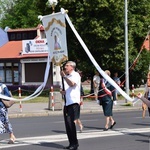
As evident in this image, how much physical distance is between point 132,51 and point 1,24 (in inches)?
1695

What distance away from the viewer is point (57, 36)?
10.5 metres

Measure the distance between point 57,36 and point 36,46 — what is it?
3216 centimetres

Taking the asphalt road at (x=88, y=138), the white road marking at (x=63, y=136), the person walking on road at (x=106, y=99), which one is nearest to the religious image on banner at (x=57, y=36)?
the asphalt road at (x=88, y=138)

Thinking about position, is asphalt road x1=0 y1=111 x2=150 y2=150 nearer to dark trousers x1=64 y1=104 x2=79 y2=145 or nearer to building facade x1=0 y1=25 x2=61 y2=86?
dark trousers x1=64 y1=104 x2=79 y2=145

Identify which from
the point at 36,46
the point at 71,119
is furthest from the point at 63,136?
the point at 36,46

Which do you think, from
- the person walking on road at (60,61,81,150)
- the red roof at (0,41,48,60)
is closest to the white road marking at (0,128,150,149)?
the person walking on road at (60,61,81,150)

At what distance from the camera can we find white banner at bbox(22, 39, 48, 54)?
138 feet

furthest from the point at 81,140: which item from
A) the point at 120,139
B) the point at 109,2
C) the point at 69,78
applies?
the point at 109,2

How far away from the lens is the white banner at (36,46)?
1658 inches

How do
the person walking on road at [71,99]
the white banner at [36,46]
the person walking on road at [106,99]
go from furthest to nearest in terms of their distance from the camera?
the white banner at [36,46] < the person walking on road at [106,99] < the person walking on road at [71,99]

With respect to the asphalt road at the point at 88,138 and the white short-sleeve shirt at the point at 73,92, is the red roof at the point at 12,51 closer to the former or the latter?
the asphalt road at the point at 88,138

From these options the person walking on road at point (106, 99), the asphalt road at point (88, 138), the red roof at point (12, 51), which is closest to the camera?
the asphalt road at point (88, 138)

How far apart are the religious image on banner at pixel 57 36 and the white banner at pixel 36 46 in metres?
31.0

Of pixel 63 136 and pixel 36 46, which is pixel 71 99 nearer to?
pixel 63 136
